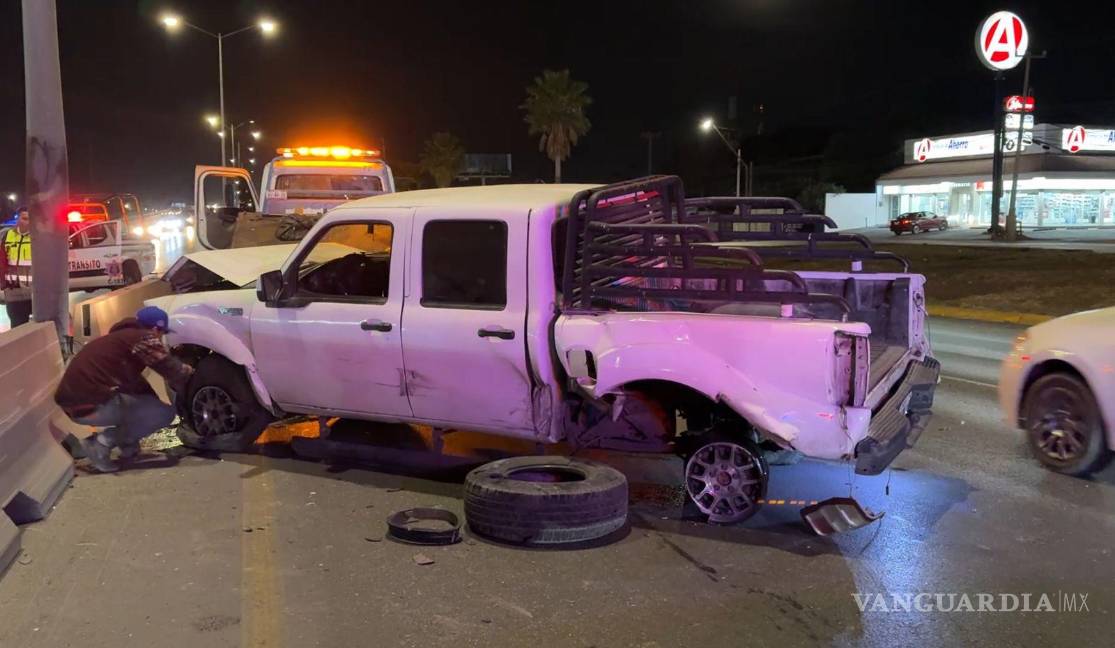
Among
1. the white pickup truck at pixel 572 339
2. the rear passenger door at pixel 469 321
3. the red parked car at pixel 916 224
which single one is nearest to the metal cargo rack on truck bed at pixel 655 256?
the white pickup truck at pixel 572 339

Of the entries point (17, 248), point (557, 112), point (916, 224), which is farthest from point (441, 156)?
point (17, 248)

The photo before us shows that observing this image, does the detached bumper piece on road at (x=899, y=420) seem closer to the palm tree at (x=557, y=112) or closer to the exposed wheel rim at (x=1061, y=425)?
the exposed wheel rim at (x=1061, y=425)

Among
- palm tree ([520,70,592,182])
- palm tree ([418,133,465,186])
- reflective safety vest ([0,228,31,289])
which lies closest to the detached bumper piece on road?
reflective safety vest ([0,228,31,289])

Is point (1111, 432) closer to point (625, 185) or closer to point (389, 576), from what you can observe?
point (625, 185)

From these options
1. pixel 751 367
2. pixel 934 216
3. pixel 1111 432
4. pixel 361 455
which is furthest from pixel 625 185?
pixel 934 216

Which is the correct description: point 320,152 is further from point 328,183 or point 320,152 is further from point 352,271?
point 352,271

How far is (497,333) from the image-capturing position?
5562 millimetres

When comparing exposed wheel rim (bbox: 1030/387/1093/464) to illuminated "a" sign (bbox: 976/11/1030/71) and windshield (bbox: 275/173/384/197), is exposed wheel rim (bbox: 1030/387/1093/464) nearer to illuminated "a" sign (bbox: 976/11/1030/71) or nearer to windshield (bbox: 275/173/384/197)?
windshield (bbox: 275/173/384/197)

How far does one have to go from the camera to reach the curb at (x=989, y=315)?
16469 mm

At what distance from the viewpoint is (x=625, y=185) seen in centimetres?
600

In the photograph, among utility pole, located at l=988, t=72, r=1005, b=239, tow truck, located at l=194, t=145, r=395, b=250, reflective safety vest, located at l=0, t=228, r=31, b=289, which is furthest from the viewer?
utility pole, located at l=988, t=72, r=1005, b=239

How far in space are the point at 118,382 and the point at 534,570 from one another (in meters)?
3.66

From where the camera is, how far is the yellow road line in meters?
4.02

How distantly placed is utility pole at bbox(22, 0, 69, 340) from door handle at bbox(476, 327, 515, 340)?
6.09 metres
